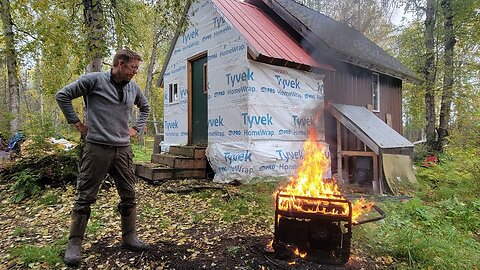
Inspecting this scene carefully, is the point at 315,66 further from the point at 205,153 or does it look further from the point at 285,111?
the point at 205,153

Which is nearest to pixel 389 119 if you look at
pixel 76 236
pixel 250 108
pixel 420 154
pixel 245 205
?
pixel 420 154

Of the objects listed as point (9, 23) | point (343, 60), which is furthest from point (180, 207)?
point (9, 23)

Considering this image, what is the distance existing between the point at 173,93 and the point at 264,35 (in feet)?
12.7

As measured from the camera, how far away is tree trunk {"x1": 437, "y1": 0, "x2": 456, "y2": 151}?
13.7m

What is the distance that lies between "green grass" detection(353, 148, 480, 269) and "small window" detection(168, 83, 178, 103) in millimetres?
7256

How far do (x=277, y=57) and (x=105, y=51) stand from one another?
12.8ft

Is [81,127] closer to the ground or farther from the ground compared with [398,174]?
farther from the ground

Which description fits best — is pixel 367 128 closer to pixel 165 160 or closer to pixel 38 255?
pixel 165 160

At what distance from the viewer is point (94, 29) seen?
5.61 m

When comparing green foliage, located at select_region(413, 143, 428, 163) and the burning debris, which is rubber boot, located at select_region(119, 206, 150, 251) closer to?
the burning debris

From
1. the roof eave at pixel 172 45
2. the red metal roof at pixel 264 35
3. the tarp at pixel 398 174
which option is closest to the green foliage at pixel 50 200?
the roof eave at pixel 172 45

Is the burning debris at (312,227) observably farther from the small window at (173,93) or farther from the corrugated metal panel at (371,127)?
the small window at (173,93)

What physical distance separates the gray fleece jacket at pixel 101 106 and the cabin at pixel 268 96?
4181 mm

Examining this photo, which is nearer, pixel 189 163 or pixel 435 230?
pixel 435 230
